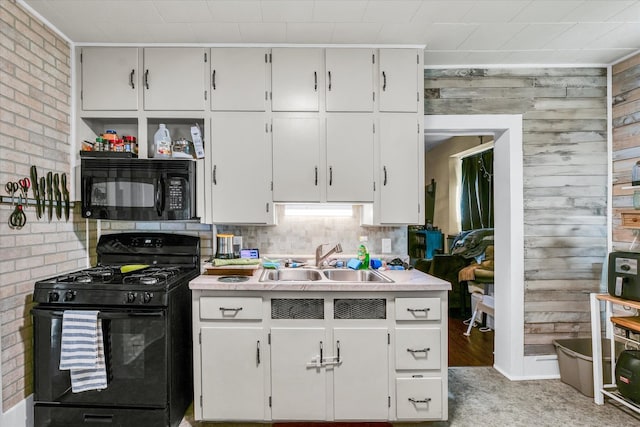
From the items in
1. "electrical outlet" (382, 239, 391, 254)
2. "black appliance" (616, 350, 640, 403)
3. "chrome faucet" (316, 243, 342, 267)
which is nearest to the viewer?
"black appliance" (616, 350, 640, 403)

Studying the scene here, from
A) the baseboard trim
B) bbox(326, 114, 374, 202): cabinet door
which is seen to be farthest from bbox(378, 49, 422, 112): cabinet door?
the baseboard trim

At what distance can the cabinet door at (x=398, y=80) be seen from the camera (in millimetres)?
2555

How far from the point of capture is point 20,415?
2.07 metres

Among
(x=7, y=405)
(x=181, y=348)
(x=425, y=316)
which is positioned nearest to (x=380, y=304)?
(x=425, y=316)

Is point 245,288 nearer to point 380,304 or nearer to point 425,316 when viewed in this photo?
point 380,304

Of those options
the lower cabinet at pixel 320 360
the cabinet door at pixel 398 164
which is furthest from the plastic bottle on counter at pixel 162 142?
the cabinet door at pixel 398 164

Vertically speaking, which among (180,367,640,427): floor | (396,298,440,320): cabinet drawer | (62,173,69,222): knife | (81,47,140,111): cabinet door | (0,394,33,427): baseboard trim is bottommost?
(180,367,640,427): floor

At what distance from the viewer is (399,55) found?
2.57 metres

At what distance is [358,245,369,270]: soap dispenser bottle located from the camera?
2639 millimetres

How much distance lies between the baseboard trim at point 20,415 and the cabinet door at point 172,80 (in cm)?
199

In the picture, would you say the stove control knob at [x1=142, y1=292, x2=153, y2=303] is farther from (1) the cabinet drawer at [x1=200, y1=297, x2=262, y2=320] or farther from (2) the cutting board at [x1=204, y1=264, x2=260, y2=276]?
(2) the cutting board at [x1=204, y1=264, x2=260, y2=276]

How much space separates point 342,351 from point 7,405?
191 centimetres

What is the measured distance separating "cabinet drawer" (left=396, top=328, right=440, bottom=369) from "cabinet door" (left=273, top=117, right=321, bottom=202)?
1.17 m

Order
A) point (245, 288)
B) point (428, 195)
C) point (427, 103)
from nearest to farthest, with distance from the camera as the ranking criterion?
point (245, 288) → point (427, 103) → point (428, 195)
